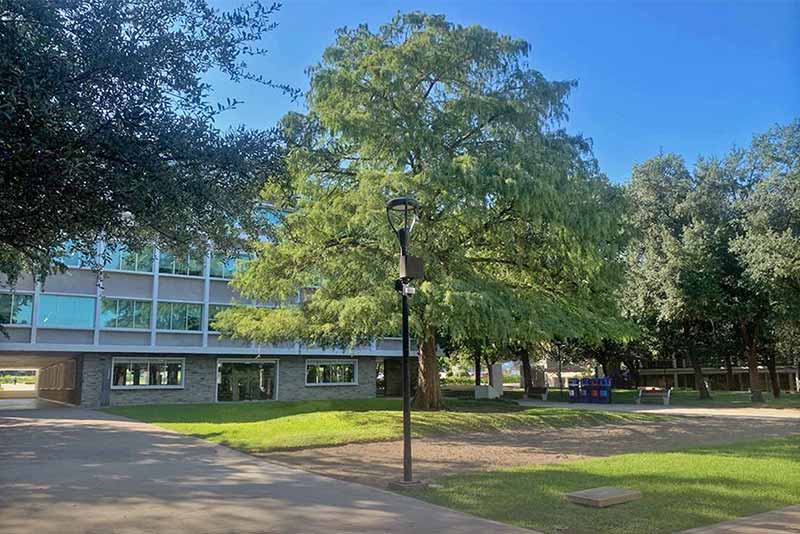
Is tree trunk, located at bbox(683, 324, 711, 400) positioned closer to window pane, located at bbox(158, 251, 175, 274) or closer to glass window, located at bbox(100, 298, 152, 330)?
window pane, located at bbox(158, 251, 175, 274)

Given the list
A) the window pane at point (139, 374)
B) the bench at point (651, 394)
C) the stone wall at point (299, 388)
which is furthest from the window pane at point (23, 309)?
the bench at point (651, 394)

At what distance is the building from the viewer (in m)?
30.6

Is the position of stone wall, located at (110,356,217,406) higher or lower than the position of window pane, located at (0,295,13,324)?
lower

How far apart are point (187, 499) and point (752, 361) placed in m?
31.3

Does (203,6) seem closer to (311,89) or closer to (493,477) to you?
(493,477)

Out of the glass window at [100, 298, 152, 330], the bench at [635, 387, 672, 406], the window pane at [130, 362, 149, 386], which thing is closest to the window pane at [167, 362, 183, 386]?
the window pane at [130, 362, 149, 386]

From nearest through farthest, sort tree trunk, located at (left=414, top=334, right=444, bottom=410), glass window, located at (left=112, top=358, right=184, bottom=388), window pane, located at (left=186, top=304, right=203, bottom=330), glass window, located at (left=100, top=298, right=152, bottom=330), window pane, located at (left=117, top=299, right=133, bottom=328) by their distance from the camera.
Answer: tree trunk, located at (left=414, top=334, right=444, bottom=410) → glass window, located at (left=100, top=298, right=152, bottom=330) → window pane, located at (left=117, top=299, right=133, bottom=328) → glass window, located at (left=112, top=358, right=184, bottom=388) → window pane, located at (left=186, top=304, right=203, bottom=330)

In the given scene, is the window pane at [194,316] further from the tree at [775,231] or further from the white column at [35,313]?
the tree at [775,231]

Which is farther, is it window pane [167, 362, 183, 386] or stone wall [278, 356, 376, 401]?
stone wall [278, 356, 376, 401]

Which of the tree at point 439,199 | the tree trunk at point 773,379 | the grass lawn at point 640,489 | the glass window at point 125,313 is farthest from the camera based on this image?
the tree trunk at point 773,379

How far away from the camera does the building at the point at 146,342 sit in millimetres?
30562

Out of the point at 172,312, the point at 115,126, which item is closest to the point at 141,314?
the point at 172,312

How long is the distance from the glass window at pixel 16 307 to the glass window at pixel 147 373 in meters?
4.76

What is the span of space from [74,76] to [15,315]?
27721mm
